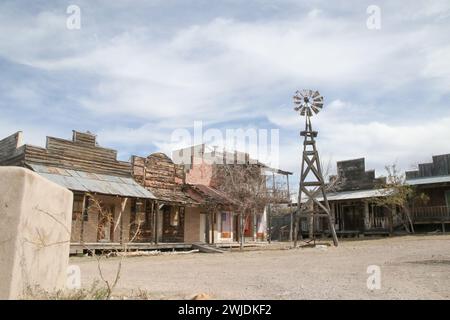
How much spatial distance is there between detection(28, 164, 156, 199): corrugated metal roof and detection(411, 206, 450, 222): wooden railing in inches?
653

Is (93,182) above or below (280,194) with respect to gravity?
below

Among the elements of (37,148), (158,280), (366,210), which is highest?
(37,148)

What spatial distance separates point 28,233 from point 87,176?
49.4 feet

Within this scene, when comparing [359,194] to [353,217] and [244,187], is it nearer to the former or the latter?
[353,217]

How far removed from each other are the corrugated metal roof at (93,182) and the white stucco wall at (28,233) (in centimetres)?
1135

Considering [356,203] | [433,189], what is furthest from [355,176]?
[433,189]

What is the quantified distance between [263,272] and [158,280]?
274 cm

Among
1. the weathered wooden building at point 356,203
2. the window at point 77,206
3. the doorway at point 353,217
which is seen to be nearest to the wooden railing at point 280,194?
the weathered wooden building at point 356,203

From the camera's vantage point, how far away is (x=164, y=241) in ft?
78.8

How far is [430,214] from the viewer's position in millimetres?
27172

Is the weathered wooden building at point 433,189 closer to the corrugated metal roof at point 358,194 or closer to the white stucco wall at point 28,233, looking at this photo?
the corrugated metal roof at point 358,194
